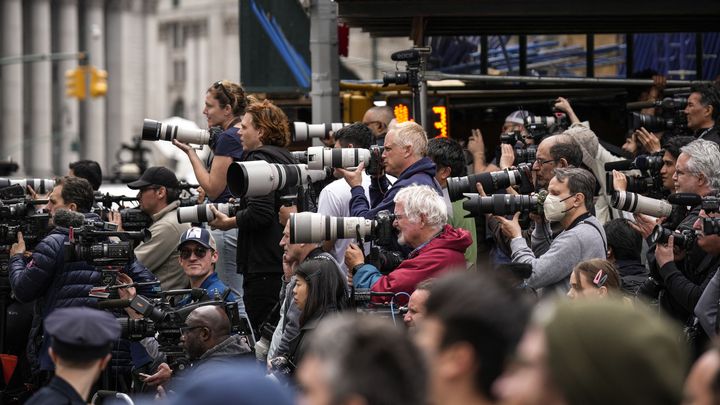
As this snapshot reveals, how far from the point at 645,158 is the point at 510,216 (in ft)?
3.40

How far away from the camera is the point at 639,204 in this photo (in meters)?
8.59

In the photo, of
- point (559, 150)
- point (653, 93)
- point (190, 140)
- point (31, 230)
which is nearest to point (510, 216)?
point (559, 150)

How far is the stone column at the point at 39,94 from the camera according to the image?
8438 centimetres

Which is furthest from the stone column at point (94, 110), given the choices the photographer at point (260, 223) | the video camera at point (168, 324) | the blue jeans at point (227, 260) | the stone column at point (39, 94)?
the video camera at point (168, 324)

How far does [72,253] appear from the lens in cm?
931

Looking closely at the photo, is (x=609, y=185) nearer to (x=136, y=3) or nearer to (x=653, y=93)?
(x=653, y=93)

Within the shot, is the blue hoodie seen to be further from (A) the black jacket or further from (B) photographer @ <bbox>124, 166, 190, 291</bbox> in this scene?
(B) photographer @ <bbox>124, 166, 190, 291</bbox>

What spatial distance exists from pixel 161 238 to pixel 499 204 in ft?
11.6

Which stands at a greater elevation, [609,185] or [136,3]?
[136,3]

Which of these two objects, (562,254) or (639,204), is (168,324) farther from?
(639,204)

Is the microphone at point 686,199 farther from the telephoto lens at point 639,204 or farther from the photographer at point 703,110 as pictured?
the photographer at point 703,110

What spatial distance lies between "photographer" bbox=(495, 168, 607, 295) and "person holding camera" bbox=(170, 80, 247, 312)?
8.61 feet

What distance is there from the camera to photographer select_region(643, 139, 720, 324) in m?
7.98

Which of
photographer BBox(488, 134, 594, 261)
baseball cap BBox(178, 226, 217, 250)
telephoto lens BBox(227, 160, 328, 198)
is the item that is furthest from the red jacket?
baseball cap BBox(178, 226, 217, 250)
